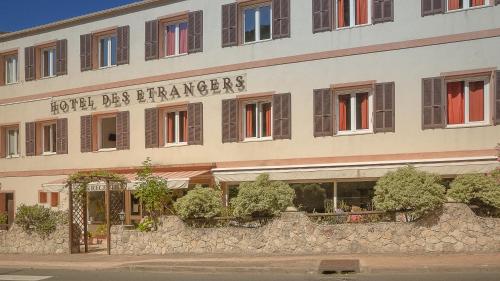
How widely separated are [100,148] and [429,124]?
1395cm

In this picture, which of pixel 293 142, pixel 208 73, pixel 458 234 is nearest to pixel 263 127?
pixel 293 142

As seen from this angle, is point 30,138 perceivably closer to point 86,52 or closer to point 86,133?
point 86,133

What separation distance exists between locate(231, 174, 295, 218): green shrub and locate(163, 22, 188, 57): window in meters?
8.28

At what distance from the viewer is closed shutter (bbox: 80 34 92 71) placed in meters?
26.7

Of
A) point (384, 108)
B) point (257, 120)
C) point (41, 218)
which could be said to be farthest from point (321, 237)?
point (41, 218)

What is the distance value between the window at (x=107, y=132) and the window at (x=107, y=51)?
2345mm

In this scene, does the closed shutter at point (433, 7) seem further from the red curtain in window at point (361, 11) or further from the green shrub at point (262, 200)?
the green shrub at point (262, 200)

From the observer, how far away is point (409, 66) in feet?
64.8

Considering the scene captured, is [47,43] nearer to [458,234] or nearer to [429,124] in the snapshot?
[429,124]

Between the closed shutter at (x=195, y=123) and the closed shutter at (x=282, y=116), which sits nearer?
the closed shutter at (x=282, y=116)

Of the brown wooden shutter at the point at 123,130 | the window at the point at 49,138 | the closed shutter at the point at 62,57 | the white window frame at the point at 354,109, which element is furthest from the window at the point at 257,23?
the window at the point at 49,138

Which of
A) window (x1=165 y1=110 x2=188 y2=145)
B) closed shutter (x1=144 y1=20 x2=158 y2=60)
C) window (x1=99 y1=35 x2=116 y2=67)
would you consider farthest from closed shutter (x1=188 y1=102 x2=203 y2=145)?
window (x1=99 y1=35 x2=116 y2=67)

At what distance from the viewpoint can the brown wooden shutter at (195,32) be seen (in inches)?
929

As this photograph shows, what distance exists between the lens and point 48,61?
28500mm
